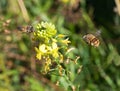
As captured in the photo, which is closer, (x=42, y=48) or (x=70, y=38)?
(x=42, y=48)

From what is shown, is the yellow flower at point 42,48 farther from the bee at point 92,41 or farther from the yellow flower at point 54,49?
the bee at point 92,41

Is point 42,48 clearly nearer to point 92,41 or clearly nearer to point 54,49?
point 54,49

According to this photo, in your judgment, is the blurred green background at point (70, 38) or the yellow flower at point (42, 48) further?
the blurred green background at point (70, 38)

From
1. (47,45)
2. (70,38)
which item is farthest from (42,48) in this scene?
(70,38)

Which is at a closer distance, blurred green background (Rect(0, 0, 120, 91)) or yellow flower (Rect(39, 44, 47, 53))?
yellow flower (Rect(39, 44, 47, 53))

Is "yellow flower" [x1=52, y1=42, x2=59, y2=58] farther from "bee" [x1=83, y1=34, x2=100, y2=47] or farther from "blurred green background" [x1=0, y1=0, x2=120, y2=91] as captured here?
"blurred green background" [x1=0, y1=0, x2=120, y2=91]

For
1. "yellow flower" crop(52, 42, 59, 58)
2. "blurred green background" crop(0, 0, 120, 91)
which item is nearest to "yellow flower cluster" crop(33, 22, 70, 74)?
"yellow flower" crop(52, 42, 59, 58)

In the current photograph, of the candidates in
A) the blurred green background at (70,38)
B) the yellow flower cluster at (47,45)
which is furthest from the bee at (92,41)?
the blurred green background at (70,38)

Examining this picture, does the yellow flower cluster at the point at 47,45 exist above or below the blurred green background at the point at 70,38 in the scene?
below

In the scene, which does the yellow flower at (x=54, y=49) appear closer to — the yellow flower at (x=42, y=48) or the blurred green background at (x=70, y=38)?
the yellow flower at (x=42, y=48)
